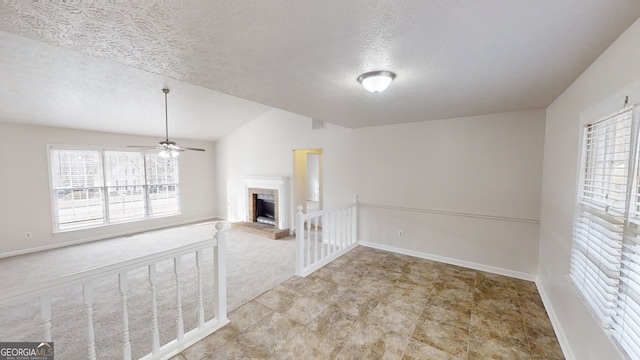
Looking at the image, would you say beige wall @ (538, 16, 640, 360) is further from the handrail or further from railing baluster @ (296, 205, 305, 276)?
the handrail

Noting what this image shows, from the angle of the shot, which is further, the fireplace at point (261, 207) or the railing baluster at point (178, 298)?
the fireplace at point (261, 207)

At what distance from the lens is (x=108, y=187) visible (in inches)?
222

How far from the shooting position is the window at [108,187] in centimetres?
505

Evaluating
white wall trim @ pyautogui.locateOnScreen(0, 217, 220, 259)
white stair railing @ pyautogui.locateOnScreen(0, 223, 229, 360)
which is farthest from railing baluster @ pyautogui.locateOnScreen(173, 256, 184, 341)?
white wall trim @ pyautogui.locateOnScreen(0, 217, 220, 259)

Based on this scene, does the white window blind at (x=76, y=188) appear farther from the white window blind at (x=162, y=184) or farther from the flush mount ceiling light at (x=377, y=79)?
the flush mount ceiling light at (x=377, y=79)

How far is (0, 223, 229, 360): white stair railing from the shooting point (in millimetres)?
1348

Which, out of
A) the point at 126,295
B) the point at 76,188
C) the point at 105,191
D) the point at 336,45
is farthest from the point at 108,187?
the point at 336,45

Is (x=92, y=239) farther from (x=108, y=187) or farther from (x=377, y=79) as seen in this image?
(x=377, y=79)

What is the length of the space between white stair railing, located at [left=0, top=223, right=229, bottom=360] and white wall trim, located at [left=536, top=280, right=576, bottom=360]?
297cm

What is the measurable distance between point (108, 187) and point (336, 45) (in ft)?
21.8

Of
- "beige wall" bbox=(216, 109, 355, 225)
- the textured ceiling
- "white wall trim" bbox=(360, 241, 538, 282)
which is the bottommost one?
"white wall trim" bbox=(360, 241, 538, 282)

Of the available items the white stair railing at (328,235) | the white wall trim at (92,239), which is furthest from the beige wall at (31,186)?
the white stair railing at (328,235)

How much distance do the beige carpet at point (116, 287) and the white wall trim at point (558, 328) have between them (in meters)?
2.90

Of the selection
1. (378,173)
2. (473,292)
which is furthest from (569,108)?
(378,173)
